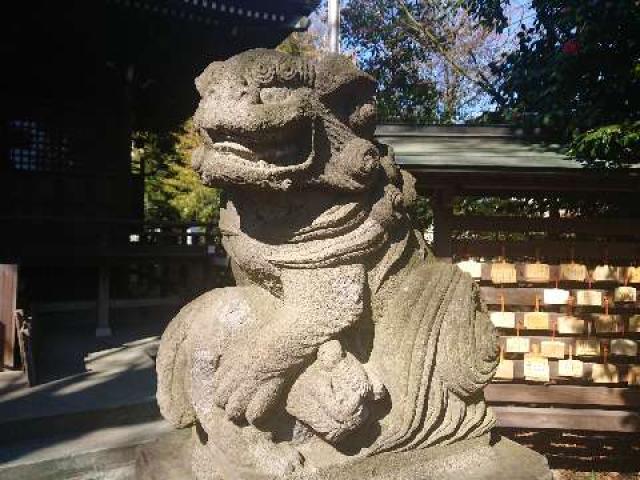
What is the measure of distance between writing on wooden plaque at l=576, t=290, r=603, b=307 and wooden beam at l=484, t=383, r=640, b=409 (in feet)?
2.07

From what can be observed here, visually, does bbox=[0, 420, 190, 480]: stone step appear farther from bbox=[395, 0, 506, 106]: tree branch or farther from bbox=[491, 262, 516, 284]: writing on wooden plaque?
bbox=[395, 0, 506, 106]: tree branch

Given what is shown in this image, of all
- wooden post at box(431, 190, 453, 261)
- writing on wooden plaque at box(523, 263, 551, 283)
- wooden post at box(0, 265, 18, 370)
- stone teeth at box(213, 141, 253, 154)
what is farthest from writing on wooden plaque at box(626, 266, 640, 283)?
wooden post at box(0, 265, 18, 370)

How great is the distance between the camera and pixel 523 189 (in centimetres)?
440

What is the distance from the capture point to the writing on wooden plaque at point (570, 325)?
4.26 meters

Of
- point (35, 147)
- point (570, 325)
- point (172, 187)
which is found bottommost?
point (570, 325)

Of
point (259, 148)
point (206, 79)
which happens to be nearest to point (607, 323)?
point (259, 148)

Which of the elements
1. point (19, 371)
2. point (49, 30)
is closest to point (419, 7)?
point (49, 30)

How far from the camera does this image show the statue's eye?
74.2 inches

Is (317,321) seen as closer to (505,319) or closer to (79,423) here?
(505,319)

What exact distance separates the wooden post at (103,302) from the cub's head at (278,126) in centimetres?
680

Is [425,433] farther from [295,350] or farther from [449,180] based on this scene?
[449,180]

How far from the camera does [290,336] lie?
194cm

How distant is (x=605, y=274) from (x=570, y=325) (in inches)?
17.6

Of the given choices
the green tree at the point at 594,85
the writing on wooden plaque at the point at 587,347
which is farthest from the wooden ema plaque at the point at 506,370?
the green tree at the point at 594,85
